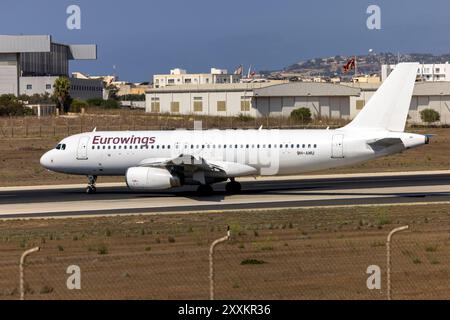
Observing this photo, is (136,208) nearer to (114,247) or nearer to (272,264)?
(114,247)

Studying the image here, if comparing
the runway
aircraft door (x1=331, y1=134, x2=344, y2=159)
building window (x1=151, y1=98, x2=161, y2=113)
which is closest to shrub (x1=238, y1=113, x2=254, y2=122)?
building window (x1=151, y1=98, x2=161, y2=113)

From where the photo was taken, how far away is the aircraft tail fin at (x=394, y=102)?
42000 mm

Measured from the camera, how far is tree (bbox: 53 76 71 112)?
4968 inches

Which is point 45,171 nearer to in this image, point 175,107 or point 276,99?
point 276,99

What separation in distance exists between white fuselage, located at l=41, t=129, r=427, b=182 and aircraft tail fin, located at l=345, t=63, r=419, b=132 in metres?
0.59

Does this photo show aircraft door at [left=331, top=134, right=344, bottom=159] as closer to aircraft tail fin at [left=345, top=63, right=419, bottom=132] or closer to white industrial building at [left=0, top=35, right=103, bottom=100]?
aircraft tail fin at [left=345, top=63, right=419, bottom=132]

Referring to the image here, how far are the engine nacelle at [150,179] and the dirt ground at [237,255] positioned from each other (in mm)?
6994

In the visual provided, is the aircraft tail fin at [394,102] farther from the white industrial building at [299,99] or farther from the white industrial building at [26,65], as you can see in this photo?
the white industrial building at [26,65]

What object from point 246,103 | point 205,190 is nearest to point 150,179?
point 205,190

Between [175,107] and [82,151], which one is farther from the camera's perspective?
[175,107]

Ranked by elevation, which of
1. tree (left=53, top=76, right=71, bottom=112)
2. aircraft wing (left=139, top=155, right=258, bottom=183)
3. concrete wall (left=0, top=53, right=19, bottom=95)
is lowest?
aircraft wing (left=139, top=155, right=258, bottom=183)

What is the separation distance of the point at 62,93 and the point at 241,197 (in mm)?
87455

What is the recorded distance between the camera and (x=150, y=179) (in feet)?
137

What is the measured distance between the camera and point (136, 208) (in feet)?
128
